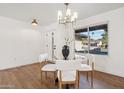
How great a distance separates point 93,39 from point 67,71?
260cm

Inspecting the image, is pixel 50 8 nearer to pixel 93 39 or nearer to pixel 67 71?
pixel 67 71

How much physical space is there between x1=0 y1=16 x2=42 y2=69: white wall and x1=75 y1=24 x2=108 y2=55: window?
2327 millimetres

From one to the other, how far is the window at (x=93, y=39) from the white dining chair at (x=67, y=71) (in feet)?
7.17

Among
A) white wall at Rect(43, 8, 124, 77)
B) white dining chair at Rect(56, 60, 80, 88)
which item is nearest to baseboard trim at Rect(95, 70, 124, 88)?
white wall at Rect(43, 8, 124, 77)

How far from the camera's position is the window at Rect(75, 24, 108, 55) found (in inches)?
165

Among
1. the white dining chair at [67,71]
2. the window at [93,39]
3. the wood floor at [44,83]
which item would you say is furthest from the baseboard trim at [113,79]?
the white dining chair at [67,71]

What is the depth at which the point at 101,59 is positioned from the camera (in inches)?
167

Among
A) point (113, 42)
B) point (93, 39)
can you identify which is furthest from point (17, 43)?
point (113, 42)

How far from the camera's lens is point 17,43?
5.22 metres

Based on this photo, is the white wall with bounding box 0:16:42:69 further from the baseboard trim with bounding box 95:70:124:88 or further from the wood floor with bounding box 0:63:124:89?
the baseboard trim with bounding box 95:70:124:88

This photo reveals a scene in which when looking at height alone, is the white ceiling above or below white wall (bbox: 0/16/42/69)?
above

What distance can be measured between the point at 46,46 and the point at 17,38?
1.93 m

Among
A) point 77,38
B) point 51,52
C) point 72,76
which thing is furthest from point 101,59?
point 51,52

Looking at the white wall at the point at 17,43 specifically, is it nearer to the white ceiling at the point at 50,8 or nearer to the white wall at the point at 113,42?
the white ceiling at the point at 50,8
